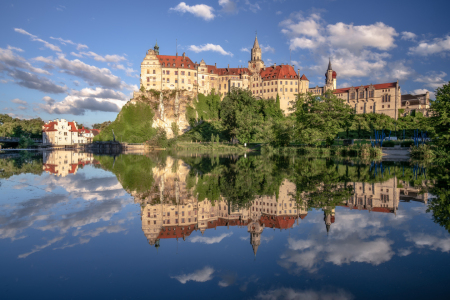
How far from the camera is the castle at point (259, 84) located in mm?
86812

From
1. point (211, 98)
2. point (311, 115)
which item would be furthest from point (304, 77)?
point (311, 115)

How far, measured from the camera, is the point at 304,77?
93.1m

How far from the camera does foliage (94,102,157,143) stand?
260 ft

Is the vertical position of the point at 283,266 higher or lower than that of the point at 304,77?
lower

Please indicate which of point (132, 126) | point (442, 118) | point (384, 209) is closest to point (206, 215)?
Result: point (384, 209)

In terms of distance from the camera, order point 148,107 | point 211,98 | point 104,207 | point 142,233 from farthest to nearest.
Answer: point 211,98, point 148,107, point 104,207, point 142,233

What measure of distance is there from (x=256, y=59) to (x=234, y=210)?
10026cm

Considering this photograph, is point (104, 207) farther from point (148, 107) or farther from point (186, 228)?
point (148, 107)

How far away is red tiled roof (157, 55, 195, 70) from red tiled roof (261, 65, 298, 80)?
26.0 m

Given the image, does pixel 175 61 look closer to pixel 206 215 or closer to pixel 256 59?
pixel 256 59

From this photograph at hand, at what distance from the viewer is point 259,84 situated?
95.4 m

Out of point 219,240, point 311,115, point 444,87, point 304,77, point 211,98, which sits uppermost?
point 304,77

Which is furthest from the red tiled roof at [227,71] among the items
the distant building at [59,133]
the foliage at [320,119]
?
the distant building at [59,133]

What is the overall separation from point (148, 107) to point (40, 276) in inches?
3305
